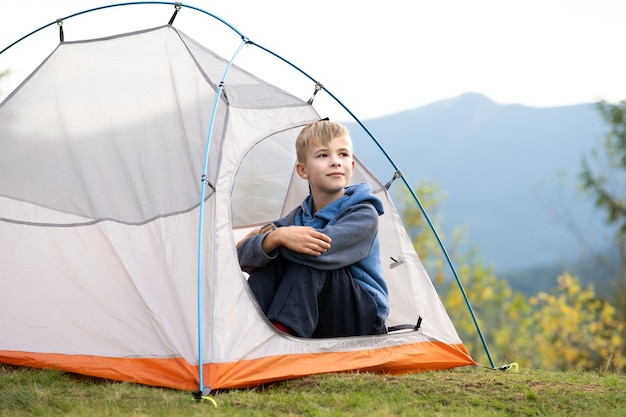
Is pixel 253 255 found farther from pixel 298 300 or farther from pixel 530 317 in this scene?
pixel 530 317

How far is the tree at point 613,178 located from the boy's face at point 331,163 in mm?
9781

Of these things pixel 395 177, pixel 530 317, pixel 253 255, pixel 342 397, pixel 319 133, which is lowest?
pixel 530 317

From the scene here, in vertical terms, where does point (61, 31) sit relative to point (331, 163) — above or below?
above

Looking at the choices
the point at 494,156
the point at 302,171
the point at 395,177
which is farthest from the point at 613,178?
the point at 494,156

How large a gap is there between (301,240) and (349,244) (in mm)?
256

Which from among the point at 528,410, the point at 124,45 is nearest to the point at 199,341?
the point at 528,410

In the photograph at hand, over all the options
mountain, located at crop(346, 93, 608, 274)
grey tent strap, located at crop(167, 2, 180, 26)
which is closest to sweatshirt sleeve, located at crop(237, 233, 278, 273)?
grey tent strap, located at crop(167, 2, 180, 26)

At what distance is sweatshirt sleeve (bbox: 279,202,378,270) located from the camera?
3256 millimetres

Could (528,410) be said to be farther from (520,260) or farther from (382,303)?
(520,260)

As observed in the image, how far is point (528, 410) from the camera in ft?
9.40

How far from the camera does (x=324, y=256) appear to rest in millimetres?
3252

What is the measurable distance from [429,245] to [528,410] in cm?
954

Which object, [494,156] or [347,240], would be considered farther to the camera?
[494,156]

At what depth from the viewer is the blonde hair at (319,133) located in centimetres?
356
